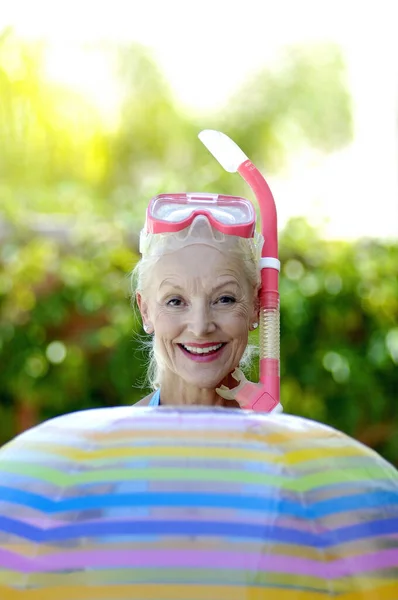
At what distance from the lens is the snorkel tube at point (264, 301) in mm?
2379

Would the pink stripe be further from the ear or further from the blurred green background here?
the blurred green background

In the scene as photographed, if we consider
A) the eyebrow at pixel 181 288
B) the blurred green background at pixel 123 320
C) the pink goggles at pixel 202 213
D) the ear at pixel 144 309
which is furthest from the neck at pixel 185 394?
the blurred green background at pixel 123 320

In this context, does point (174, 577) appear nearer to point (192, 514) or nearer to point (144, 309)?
point (192, 514)

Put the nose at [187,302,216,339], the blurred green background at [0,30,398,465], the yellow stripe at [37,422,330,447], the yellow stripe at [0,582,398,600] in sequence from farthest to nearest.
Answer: the blurred green background at [0,30,398,465], the nose at [187,302,216,339], the yellow stripe at [37,422,330,447], the yellow stripe at [0,582,398,600]

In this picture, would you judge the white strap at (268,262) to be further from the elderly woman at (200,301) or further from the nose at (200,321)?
the nose at (200,321)

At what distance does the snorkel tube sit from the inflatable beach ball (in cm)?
90

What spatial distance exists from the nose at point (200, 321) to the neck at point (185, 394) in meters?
0.17

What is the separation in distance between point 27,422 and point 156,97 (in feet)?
59.4

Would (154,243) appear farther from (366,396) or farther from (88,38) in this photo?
(88,38)

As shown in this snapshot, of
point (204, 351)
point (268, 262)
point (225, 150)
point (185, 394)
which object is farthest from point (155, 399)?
point (225, 150)

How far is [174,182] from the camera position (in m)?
5.87

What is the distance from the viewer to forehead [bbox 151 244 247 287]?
2.31 m

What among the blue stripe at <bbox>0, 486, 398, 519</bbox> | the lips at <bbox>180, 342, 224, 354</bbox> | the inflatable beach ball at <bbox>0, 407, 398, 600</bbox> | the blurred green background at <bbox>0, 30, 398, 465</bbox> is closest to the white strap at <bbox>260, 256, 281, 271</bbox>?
the lips at <bbox>180, 342, 224, 354</bbox>

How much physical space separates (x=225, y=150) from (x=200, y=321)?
0.52 m
